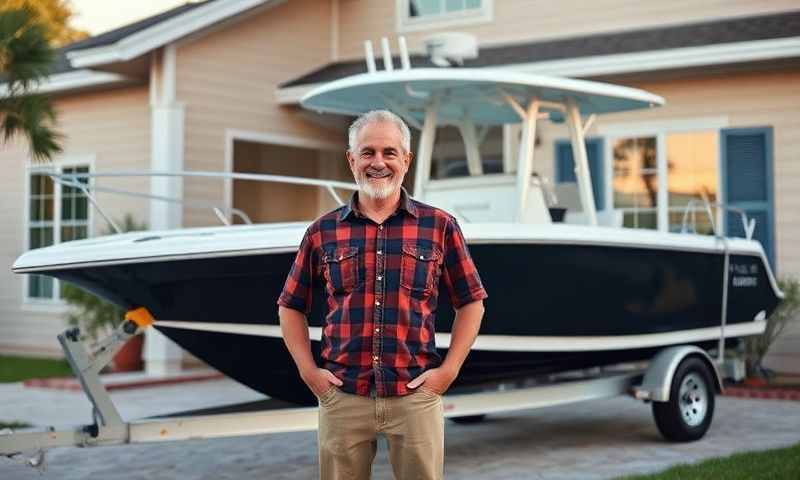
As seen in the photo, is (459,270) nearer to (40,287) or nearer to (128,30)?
(128,30)

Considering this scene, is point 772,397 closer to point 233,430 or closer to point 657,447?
point 657,447

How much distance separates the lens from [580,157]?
8.35m

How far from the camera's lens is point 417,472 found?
142 inches

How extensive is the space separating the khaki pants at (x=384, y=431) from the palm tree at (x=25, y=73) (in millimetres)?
7987

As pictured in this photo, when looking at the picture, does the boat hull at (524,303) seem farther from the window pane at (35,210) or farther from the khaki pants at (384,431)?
the window pane at (35,210)

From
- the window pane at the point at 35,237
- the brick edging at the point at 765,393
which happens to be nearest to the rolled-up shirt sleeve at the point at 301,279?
the brick edging at the point at 765,393

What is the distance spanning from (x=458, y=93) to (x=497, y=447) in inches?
101

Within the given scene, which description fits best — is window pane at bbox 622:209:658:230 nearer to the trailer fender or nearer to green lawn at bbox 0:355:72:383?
the trailer fender

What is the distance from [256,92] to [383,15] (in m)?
2.29

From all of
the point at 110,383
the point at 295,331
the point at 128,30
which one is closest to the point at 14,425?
the point at 110,383

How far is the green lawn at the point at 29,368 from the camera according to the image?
12.6 meters

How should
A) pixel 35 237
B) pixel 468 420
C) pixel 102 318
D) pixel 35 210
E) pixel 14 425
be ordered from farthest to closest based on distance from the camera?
pixel 35 210 → pixel 35 237 → pixel 102 318 → pixel 468 420 → pixel 14 425

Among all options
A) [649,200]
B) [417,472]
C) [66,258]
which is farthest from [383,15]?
[417,472]

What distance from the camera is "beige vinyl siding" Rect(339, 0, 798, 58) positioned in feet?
40.6
